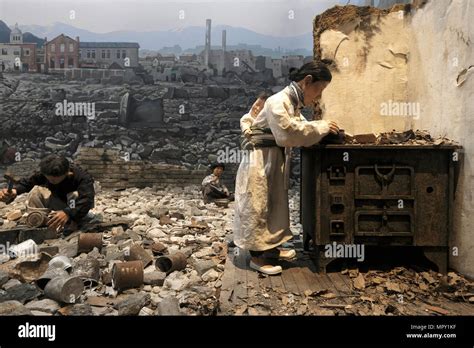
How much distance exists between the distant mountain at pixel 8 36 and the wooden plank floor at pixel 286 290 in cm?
732

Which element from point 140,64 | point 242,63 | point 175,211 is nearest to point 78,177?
point 175,211

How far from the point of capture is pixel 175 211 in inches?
296

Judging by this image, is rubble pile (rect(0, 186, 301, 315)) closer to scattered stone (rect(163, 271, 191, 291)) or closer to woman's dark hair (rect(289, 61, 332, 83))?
scattered stone (rect(163, 271, 191, 291))

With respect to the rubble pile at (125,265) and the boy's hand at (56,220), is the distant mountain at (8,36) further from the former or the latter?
the boy's hand at (56,220)

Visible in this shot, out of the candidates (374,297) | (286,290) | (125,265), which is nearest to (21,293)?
(125,265)

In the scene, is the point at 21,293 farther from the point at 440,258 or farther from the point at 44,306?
the point at 440,258

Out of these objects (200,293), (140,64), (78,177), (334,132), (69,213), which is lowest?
(200,293)

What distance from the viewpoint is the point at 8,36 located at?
8820 millimetres

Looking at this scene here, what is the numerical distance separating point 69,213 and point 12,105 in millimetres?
7765

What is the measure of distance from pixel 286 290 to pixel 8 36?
8546 mm

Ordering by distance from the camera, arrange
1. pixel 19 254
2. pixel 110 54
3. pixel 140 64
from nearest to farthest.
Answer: pixel 19 254 → pixel 110 54 → pixel 140 64

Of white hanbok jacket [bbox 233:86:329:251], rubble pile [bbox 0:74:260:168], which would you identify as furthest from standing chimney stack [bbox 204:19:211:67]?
white hanbok jacket [bbox 233:86:329:251]

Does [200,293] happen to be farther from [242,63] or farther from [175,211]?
[242,63]
